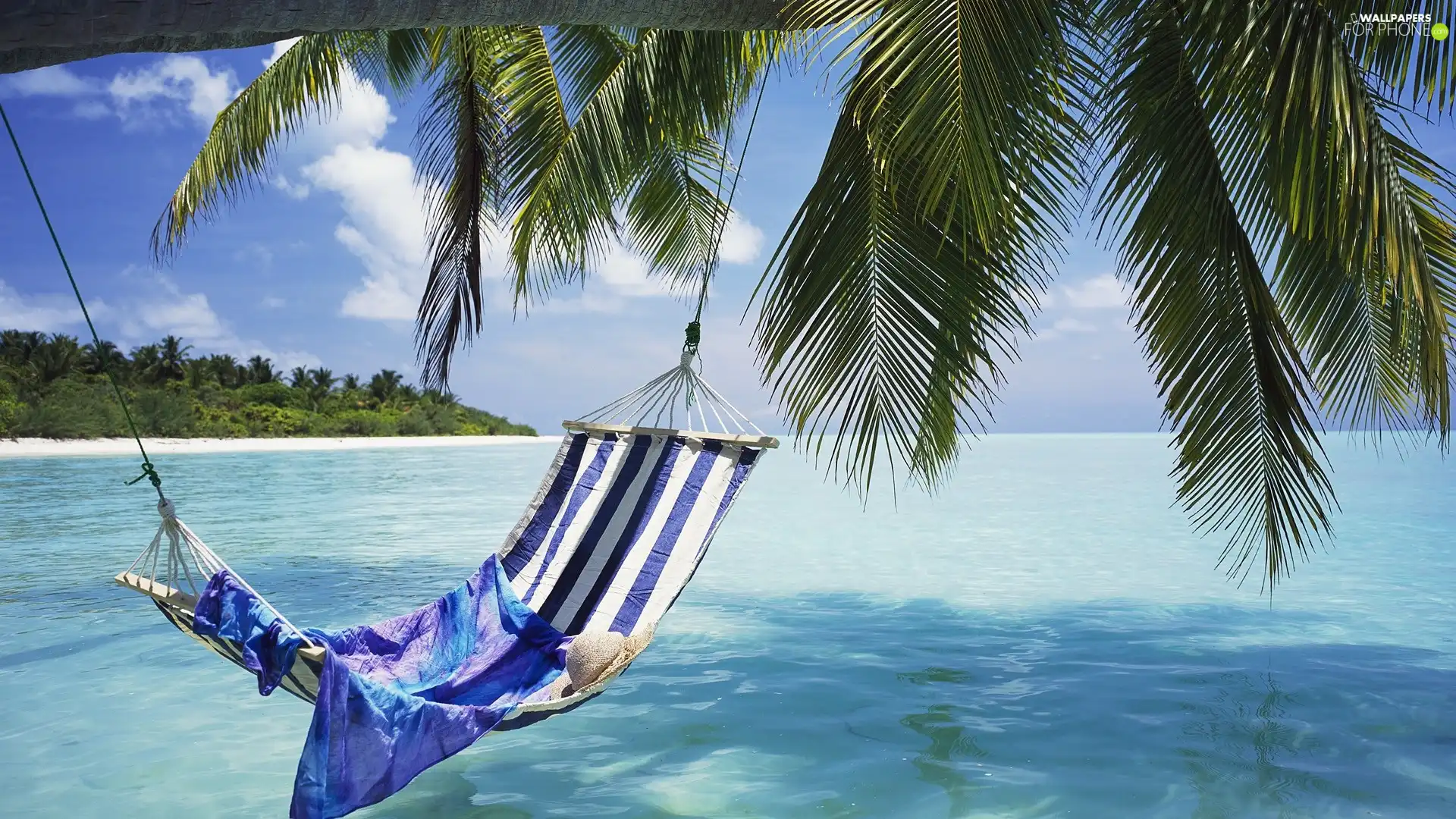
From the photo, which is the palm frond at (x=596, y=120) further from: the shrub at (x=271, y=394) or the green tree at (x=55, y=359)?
the shrub at (x=271, y=394)

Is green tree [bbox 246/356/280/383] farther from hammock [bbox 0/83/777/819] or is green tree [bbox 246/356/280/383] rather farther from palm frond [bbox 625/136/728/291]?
hammock [bbox 0/83/777/819]

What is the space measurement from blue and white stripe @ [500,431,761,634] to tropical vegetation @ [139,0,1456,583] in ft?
1.54

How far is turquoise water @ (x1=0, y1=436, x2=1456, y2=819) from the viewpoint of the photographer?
Answer: 2578 millimetres

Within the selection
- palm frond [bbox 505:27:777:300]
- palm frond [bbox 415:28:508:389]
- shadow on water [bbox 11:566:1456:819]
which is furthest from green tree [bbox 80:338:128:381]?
shadow on water [bbox 11:566:1456:819]

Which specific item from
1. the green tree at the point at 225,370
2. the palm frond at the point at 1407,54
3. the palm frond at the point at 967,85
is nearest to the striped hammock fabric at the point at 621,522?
the palm frond at the point at 967,85

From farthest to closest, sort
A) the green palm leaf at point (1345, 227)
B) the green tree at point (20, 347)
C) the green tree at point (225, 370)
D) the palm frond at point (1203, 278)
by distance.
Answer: the green tree at point (225, 370) → the green tree at point (20, 347) → the palm frond at point (1203, 278) → the green palm leaf at point (1345, 227)

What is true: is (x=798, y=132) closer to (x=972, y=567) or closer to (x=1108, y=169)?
(x=972, y=567)

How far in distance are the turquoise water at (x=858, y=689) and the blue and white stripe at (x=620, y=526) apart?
432 millimetres

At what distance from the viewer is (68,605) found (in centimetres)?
484

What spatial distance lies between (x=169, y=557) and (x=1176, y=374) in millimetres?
2697

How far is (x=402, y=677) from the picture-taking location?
263 cm

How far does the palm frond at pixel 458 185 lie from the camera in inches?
145

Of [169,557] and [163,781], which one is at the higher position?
[169,557]

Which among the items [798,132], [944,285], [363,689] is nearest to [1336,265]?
[944,285]
